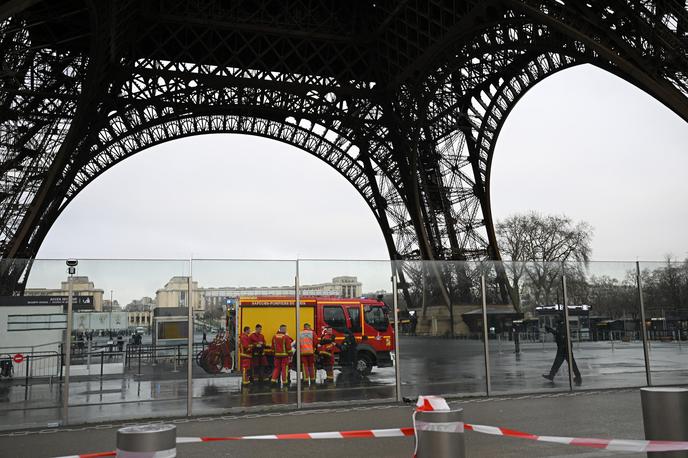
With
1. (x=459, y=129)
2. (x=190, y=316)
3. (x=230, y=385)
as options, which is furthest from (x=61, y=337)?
(x=459, y=129)

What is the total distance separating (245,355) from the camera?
522 inches

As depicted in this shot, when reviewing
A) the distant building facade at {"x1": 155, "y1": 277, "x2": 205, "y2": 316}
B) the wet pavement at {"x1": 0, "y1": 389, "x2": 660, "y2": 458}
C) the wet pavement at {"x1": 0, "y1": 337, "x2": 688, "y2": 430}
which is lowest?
the wet pavement at {"x1": 0, "y1": 389, "x2": 660, "y2": 458}

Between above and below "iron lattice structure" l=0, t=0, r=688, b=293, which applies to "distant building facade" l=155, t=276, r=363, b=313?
below

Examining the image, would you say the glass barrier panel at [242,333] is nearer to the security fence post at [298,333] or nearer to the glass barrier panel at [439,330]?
the security fence post at [298,333]

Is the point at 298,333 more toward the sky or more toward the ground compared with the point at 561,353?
more toward the sky

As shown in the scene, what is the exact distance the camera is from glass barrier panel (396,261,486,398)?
46.5 ft

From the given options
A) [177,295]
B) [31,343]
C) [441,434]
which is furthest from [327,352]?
[441,434]

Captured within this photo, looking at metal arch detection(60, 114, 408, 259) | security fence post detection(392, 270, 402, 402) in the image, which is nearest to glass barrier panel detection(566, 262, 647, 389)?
security fence post detection(392, 270, 402, 402)

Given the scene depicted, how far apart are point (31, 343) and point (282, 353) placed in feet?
15.7

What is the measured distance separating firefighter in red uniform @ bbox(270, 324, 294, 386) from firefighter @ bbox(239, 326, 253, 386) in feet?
1.65

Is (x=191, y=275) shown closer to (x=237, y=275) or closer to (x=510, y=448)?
(x=237, y=275)

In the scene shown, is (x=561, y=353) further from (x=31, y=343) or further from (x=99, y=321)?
(x=31, y=343)

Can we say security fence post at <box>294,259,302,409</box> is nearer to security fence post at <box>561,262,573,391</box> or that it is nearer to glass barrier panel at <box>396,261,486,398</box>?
glass barrier panel at <box>396,261,486,398</box>

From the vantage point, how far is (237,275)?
13.3 meters
